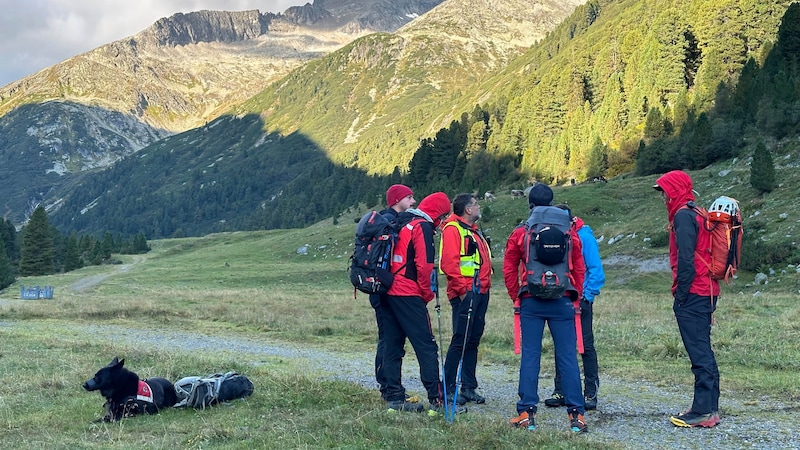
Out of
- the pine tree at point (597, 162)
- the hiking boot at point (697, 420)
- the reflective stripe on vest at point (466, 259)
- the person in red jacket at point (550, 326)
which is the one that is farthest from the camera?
the pine tree at point (597, 162)

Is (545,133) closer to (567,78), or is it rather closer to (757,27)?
(567,78)

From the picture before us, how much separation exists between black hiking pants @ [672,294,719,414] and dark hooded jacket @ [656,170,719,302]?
0.45 feet

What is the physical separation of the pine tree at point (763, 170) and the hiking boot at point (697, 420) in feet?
115

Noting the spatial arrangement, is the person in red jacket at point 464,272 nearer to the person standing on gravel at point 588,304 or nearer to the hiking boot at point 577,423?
the person standing on gravel at point 588,304

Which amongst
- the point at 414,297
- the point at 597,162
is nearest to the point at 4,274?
the point at 597,162

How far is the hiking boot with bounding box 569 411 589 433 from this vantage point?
756cm

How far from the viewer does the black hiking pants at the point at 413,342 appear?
8.55 metres

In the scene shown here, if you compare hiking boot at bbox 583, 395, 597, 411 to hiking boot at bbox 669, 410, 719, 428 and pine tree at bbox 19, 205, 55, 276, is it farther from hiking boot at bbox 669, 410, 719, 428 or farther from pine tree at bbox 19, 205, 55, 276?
pine tree at bbox 19, 205, 55, 276

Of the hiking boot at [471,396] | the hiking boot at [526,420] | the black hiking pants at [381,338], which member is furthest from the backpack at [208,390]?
the hiking boot at [526,420]

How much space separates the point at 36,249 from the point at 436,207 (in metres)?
81.4

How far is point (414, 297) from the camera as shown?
8.57 meters

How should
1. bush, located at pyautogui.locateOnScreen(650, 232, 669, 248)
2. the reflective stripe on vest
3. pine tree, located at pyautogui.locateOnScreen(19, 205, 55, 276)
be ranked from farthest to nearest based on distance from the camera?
pine tree, located at pyautogui.locateOnScreen(19, 205, 55, 276), bush, located at pyautogui.locateOnScreen(650, 232, 669, 248), the reflective stripe on vest

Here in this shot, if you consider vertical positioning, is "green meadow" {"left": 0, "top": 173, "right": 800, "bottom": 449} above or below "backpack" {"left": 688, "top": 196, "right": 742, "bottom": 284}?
below

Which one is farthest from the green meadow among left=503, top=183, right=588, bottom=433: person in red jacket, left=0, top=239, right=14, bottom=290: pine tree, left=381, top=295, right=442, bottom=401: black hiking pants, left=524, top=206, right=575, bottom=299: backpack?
left=0, top=239, right=14, bottom=290: pine tree
